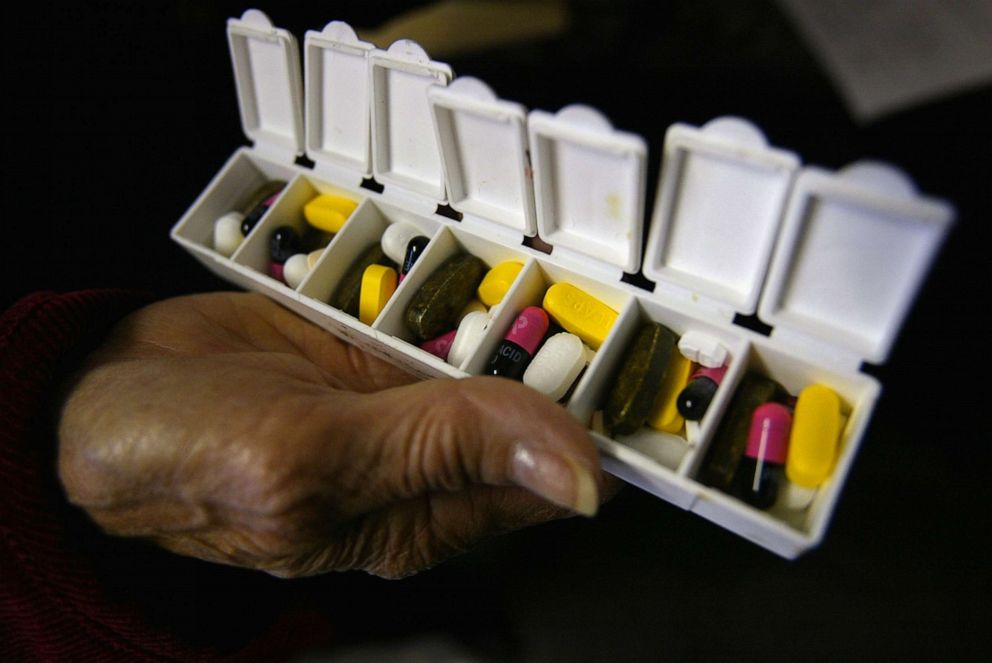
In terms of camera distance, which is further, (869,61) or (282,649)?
(869,61)

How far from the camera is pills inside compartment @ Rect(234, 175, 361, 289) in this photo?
1.08 m

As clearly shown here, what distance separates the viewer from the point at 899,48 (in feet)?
5.01

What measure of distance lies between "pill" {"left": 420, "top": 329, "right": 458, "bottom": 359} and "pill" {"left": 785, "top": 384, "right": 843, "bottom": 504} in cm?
49

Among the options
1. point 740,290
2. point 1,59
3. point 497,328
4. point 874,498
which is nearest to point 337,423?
point 497,328

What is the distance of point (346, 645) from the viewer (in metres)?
→ 1.43

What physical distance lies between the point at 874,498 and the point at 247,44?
60.9 inches

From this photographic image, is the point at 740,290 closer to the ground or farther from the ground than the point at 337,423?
farther from the ground

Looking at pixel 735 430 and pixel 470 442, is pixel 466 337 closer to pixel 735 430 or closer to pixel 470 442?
pixel 470 442

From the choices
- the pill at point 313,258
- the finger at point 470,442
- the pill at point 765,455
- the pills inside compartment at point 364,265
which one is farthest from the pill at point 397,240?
the pill at point 765,455

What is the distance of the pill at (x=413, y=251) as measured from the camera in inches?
40.0

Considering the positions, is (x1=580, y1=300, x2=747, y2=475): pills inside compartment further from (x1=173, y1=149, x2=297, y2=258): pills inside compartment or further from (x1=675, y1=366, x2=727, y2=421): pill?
(x1=173, y1=149, x2=297, y2=258): pills inside compartment

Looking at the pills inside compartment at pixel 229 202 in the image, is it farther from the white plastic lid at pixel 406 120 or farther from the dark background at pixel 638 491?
the white plastic lid at pixel 406 120

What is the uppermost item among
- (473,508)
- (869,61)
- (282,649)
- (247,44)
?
(869,61)

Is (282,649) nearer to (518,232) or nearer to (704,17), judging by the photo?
(518,232)
